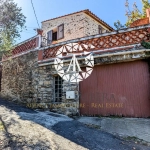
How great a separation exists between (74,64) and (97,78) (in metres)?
1.21

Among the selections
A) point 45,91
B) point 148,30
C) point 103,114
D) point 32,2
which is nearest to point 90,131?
point 103,114

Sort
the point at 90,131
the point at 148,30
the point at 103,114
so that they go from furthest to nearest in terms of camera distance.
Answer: the point at 103,114 < the point at 148,30 < the point at 90,131

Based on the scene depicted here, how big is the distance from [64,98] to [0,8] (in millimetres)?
4687

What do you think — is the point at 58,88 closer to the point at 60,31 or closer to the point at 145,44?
the point at 145,44

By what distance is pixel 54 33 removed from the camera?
14.2m

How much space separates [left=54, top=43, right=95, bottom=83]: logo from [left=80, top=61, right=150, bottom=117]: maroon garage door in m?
0.29

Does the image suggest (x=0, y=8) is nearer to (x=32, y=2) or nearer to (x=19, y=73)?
(x=32, y=2)

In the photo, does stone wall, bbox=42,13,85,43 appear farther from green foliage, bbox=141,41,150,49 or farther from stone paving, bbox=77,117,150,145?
stone paving, bbox=77,117,150,145

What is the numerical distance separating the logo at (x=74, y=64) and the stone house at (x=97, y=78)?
5 centimetres

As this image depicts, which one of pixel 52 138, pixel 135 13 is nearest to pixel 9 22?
pixel 52 138

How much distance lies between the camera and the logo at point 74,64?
7109mm

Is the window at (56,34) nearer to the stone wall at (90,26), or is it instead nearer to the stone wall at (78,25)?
the stone wall at (78,25)

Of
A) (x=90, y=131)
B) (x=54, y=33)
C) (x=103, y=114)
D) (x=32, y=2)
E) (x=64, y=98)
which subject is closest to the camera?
(x=90, y=131)

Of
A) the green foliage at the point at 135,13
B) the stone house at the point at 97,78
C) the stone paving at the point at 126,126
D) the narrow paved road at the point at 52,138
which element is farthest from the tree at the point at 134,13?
the narrow paved road at the point at 52,138
